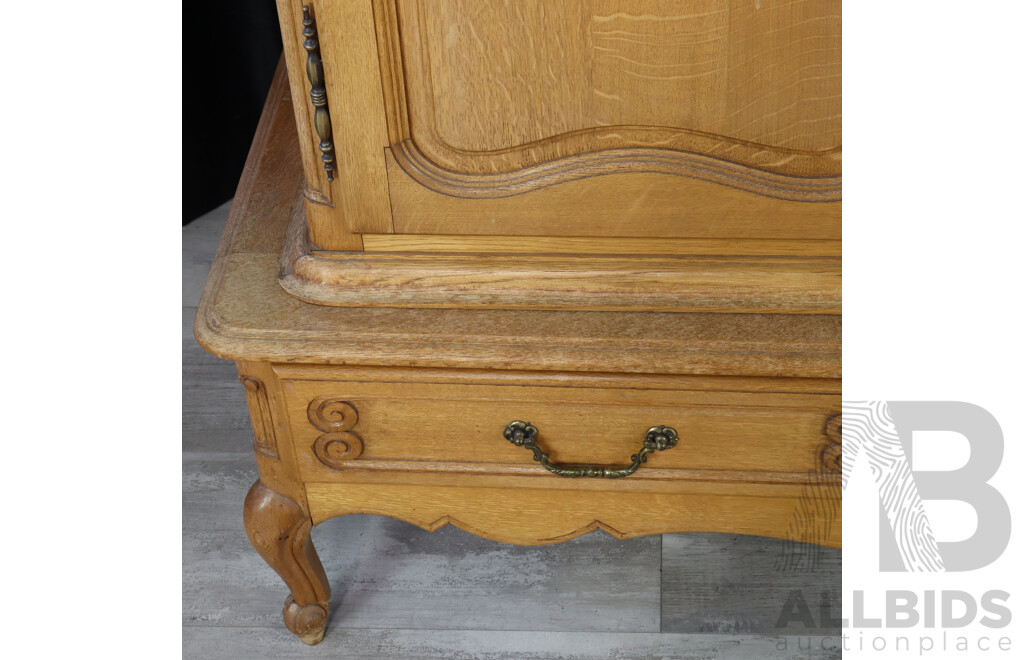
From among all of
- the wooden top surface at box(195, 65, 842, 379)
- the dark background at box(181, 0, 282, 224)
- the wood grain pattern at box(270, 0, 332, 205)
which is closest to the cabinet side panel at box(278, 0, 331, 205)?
the wood grain pattern at box(270, 0, 332, 205)

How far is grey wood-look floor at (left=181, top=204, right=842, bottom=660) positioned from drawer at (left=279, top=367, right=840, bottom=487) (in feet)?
1.04

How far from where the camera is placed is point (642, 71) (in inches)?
28.1

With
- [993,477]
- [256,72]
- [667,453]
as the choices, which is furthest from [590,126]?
[256,72]

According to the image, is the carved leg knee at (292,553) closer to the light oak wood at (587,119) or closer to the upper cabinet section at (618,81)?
the light oak wood at (587,119)

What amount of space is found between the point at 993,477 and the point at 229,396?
103cm

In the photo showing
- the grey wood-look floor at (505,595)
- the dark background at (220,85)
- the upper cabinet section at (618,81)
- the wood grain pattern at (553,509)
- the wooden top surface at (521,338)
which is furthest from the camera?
the dark background at (220,85)

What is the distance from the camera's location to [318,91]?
2.42 ft

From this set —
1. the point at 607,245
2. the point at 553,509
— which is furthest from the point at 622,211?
the point at 553,509

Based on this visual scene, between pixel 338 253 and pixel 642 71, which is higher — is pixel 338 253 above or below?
below

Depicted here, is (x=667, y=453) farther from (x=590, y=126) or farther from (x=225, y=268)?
(x=225, y=268)

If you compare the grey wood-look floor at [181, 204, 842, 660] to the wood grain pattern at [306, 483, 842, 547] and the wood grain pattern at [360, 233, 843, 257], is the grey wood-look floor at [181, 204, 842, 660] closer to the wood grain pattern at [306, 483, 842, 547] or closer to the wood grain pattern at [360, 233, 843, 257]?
the wood grain pattern at [306, 483, 842, 547]

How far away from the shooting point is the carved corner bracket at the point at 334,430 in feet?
2.85

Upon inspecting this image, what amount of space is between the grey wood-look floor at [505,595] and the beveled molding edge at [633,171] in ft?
1.91

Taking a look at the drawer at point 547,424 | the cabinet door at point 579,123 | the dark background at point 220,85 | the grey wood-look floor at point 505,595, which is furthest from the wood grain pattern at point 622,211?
the dark background at point 220,85
